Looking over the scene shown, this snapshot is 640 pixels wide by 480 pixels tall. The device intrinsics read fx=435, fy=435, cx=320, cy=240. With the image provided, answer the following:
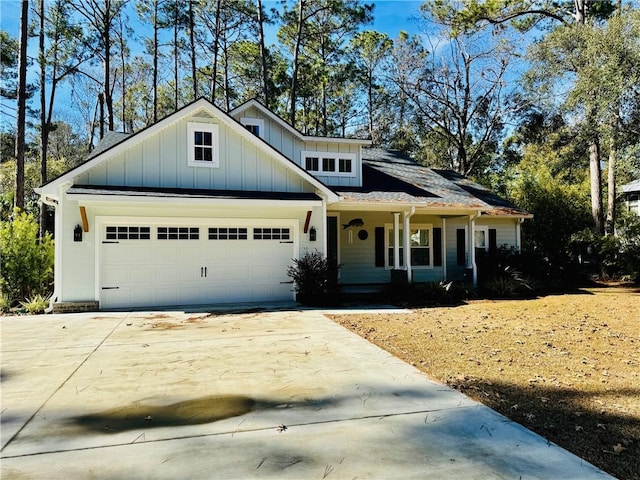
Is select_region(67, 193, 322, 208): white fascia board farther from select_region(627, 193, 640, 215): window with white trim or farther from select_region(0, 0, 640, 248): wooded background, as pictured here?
select_region(627, 193, 640, 215): window with white trim

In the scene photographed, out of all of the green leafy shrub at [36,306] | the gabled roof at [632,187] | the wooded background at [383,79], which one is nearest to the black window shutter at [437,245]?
the wooded background at [383,79]

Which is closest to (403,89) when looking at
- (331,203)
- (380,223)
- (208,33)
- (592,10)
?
(592,10)

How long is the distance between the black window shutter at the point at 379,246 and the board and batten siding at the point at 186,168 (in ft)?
14.0

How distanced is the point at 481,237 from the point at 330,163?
22.3 ft

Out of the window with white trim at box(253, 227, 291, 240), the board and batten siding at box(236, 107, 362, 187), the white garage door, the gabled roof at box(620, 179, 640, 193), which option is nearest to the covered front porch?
the board and batten siding at box(236, 107, 362, 187)

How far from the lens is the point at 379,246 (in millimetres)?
15664

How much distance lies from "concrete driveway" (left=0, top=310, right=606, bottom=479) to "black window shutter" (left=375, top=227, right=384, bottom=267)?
886 centimetres

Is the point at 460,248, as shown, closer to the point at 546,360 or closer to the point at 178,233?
the point at 178,233

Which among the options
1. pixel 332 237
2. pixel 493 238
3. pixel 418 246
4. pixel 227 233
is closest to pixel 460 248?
pixel 493 238

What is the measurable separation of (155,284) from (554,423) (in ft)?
31.4

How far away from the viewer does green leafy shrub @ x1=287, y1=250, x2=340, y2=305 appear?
11484 mm

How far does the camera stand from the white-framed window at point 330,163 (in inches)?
590

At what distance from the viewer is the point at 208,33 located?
25.9 m

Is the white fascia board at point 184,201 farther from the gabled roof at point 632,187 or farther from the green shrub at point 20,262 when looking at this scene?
the gabled roof at point 632,187
